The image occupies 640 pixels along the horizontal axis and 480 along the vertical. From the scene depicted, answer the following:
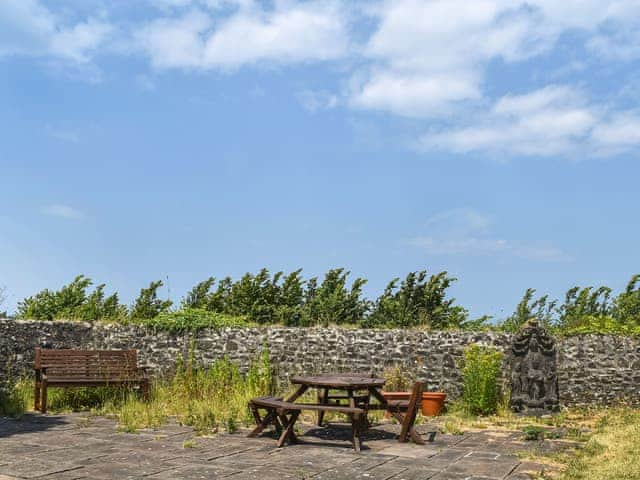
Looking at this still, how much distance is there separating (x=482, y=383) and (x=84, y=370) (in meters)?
6.67

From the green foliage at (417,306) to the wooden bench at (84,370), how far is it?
5.61m

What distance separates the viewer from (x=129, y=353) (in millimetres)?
12289

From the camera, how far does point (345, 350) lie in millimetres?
12586

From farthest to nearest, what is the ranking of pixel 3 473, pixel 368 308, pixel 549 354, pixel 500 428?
pixel 368 308 < pixel 549 354 < pixel 500 428 < pixel 3 473

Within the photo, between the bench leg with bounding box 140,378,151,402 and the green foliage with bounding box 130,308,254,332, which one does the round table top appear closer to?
the bench leg with bounding box 140,378,151,402

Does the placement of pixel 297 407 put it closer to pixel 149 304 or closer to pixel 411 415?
pixel 411 415

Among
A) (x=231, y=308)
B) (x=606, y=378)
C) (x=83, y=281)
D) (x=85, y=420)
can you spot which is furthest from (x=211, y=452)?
(x=83, y=281)

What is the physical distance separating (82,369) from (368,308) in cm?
643

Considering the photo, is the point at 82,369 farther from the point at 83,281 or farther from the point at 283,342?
the point at 83,281

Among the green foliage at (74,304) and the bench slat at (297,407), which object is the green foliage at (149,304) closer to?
the green foliage at (74,304)

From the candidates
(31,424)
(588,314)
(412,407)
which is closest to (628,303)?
(588,314)

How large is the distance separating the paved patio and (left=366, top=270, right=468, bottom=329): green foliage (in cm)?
591

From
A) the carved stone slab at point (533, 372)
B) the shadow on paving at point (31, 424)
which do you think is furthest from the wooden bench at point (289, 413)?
the carved stone slab at point (533, 372)

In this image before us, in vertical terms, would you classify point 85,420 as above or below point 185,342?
below
